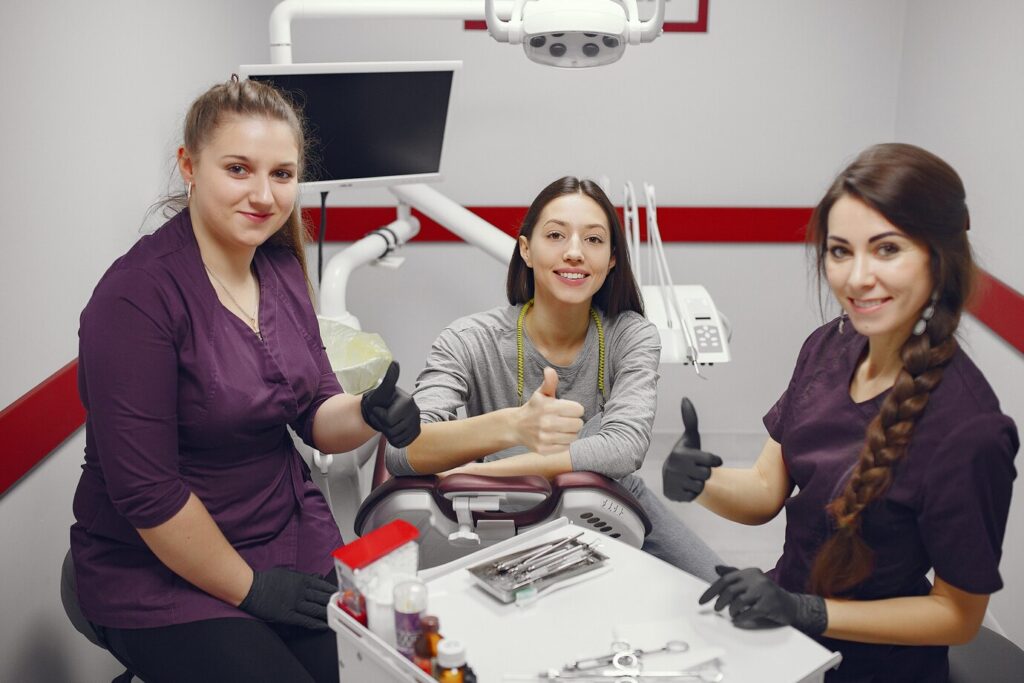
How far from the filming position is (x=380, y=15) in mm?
2418

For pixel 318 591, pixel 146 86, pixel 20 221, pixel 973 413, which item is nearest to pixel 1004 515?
pixel 973 413

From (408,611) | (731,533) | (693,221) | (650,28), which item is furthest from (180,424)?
(693,221)

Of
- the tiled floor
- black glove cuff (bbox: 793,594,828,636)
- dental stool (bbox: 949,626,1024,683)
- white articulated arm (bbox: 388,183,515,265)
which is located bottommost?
the tiled floor

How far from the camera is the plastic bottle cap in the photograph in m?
1.01

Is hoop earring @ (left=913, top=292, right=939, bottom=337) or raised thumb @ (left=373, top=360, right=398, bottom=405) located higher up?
hoop earring @ (left=913, top=292, right=939, bottom=337)

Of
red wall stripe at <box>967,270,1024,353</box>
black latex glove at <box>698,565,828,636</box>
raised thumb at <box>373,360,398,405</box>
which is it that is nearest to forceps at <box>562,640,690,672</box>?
black latex glove at <box>698,565,828,636</box>

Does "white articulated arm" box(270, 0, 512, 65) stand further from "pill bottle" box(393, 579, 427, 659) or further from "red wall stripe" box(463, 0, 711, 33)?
"pill bottle" box(393, 579, 427, 659)

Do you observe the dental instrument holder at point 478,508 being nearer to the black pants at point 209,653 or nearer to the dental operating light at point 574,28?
the black pants at point 209,653

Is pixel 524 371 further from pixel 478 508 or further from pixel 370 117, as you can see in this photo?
pixel 370 117

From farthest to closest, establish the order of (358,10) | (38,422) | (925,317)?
1. (358,10)
2. (38,422)
3. (925,317)

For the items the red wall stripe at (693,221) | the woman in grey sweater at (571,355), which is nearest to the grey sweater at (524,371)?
the woman in grey sweater at (571,355)

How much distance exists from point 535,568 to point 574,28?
119 cm

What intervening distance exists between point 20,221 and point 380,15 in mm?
1088

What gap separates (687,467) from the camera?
1308 mm
